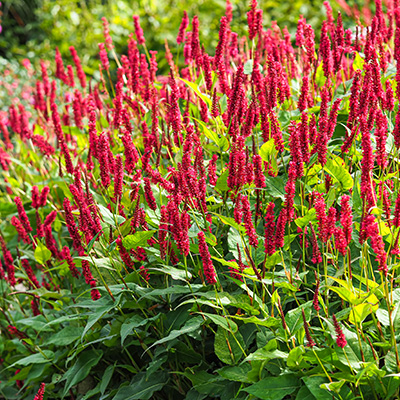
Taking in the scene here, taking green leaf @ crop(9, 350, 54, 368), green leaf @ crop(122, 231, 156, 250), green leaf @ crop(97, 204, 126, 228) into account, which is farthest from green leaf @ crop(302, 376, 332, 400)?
green leaf @ crop(9, 350, 54, 368)

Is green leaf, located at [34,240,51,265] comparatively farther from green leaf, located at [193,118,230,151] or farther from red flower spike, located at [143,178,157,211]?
green leaf, located at [193,118,230,151]

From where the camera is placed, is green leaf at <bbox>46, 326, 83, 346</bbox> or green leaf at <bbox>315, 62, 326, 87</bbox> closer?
green leaf at <bbox>46, 326, 83, 346</bbox>

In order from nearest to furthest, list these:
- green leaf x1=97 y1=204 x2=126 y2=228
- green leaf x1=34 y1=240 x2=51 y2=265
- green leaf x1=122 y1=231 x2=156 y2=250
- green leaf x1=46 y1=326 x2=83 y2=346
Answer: green leaf x1=122 y1=231 x2=156 y2=250 → green leaf x1=97 y1=204 x2=126 y2=228 → green leaf x1=46 y1=326 x2=83 y2=346 → green leaf x1=34 y1=240 x2=51 y2=265

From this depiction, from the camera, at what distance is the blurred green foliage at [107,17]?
854cm

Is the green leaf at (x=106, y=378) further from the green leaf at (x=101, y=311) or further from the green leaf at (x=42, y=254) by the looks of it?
the green leaf at (x=42, y=254)

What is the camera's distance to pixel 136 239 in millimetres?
2088

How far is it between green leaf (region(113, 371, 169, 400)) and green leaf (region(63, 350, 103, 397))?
0.21m

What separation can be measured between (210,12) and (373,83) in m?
7.53

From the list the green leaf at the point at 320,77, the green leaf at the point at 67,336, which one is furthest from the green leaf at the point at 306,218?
the green leaf at the point at 320,77

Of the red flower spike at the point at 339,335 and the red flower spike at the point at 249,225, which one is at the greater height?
the red flower spike at the point at 249,225

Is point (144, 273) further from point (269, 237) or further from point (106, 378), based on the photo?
point (269, 237)

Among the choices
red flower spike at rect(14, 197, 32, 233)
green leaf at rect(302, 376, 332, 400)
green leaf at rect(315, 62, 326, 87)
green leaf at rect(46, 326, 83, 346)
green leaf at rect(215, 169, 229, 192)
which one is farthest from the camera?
green leaf at rect(315, 62, 326, 87)

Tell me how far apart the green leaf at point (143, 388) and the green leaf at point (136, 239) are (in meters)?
0.59

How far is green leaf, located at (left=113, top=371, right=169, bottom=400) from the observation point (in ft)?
7.18
